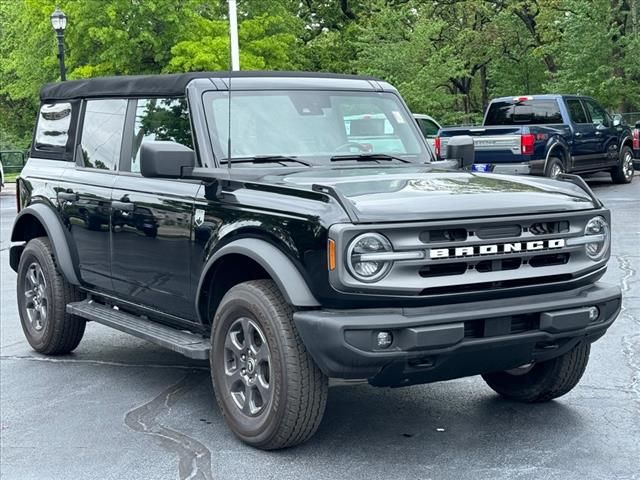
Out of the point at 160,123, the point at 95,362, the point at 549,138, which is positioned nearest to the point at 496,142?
the point at 549,138

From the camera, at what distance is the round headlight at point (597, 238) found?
5332mm

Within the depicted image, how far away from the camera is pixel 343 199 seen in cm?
476

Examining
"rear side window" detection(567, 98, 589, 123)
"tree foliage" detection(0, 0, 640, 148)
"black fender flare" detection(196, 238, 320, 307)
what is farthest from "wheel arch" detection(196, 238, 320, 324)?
"tree foliage" detection(0, 0, 640, 148)

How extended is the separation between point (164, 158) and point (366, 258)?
5.17 ft

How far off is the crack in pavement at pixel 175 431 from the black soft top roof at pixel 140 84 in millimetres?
1884

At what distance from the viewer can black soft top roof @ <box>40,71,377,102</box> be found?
627cm

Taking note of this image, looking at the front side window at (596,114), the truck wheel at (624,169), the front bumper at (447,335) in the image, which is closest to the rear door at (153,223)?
the front bumper at (447,335)

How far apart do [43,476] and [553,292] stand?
270 cm

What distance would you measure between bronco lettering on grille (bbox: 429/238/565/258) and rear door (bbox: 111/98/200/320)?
162cm

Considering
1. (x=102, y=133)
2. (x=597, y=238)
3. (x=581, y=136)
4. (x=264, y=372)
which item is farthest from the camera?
(x=581, y=136)

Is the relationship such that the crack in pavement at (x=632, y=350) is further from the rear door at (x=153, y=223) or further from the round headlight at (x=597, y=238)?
the rear door at (x=153, y=223)

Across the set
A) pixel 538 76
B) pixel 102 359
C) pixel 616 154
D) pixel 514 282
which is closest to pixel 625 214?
pixel 616 154

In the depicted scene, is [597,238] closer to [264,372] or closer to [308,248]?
[308,248]

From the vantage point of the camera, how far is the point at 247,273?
18.2ft
